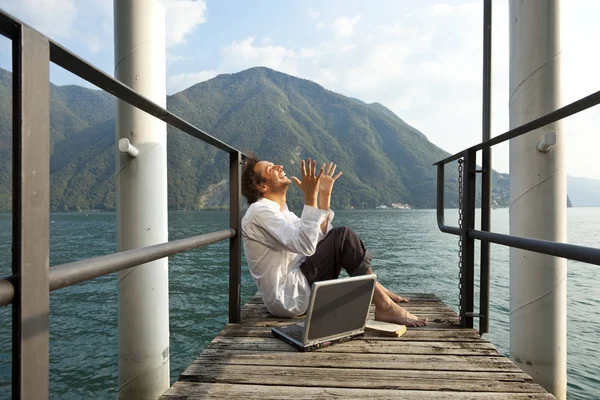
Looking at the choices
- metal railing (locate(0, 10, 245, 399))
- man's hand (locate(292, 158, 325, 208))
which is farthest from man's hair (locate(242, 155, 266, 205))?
metal railing (locate(0, 10, 245, 399))

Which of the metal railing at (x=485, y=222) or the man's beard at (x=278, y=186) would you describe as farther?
the man's beard at (x=278, y=186)

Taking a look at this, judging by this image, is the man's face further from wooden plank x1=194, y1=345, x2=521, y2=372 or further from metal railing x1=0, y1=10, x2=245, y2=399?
metal railing x1=0, y1=10, x2=245, y2=399

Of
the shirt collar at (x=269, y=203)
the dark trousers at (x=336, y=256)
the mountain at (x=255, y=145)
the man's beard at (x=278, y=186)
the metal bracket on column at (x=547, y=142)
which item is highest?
the mountain at (x=255, y=145)

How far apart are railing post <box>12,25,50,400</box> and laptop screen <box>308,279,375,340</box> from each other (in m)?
1.33

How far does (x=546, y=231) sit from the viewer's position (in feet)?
11.1

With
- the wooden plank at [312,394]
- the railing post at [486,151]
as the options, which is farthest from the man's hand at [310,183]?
the railing post at [486,151]

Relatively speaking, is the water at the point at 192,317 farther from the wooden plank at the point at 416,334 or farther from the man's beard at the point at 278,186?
the man's beard at the point at 278,186

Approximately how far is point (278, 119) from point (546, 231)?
4941 inches

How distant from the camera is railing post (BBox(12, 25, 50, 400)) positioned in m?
0.75

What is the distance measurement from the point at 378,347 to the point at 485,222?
69.7 inches

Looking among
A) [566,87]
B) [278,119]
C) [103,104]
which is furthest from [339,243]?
[103,104]

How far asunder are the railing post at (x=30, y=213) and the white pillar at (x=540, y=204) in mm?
3544

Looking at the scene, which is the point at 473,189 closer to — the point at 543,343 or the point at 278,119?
the point at 543,343

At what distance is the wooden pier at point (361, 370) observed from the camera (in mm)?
1630
